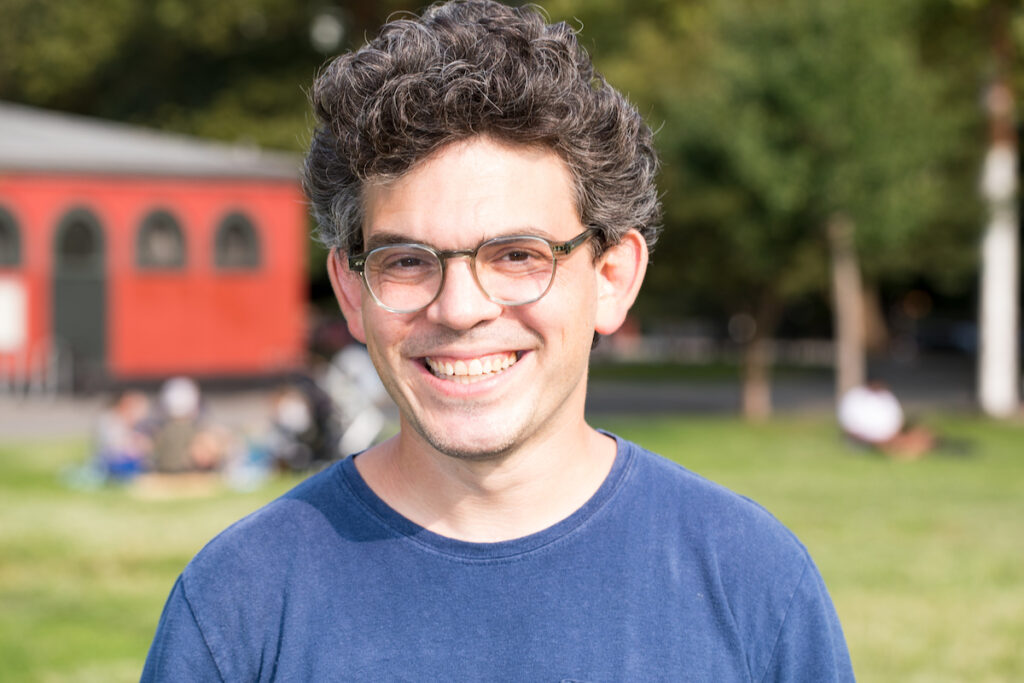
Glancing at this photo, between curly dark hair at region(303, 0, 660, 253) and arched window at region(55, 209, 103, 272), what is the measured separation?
27.1m

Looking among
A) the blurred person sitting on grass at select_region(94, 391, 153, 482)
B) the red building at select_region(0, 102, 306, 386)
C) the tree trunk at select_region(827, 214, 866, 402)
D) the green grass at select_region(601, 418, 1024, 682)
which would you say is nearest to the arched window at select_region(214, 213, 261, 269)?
the red building at select_region(0, 102, 306, 386)

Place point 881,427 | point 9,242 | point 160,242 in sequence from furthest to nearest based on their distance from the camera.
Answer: point 160,242 < point 9,242 < point 881,427

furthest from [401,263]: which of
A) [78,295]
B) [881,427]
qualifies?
[78,295]

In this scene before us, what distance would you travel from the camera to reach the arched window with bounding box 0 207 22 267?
27594mm

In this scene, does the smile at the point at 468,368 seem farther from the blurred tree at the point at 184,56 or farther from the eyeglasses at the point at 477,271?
the blurred tree at the point at 184,56

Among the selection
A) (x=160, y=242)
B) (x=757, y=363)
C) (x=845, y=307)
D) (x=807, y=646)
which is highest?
(x=160, y=242)

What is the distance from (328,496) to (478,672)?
1.44ft

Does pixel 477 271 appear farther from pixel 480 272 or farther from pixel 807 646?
pixel 807 646

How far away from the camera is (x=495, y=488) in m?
2.37

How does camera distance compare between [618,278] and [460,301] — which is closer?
[460,301]

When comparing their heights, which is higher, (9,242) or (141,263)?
(9,242)

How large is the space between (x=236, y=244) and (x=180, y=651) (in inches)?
1096

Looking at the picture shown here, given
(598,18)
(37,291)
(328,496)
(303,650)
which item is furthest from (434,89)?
(598,18)

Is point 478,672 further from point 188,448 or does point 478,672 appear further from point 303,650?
point 188,448
